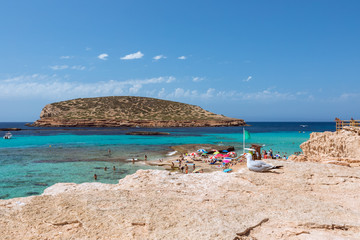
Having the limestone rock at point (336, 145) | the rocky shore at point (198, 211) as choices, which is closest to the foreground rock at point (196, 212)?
the rocky shore at point (198, 211)

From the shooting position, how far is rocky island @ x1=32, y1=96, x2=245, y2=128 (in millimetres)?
120688

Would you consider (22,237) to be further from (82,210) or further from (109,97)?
(109,97)

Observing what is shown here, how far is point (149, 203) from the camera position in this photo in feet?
18.2

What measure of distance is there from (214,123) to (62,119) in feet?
272

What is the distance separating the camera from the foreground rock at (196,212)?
14.0 feet

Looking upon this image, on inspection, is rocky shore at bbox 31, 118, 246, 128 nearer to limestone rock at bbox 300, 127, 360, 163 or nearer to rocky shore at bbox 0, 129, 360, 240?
limestone rock at bbox 300, 127, 360, 163

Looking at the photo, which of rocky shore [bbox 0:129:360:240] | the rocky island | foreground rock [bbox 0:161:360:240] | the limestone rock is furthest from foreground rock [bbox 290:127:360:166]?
the rocky island

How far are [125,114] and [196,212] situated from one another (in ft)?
431

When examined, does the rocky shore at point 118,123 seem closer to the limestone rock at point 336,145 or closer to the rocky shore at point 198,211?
the limestone rock at point 336,145

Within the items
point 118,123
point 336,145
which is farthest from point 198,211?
point 118,123

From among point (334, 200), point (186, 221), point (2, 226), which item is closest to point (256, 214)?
point (186, 221)

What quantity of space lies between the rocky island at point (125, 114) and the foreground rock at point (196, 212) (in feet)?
382

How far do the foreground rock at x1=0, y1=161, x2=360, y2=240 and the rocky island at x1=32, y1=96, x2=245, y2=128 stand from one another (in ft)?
382

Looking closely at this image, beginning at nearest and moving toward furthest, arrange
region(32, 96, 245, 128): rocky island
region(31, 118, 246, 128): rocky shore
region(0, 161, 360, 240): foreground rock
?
1. region(0, 161, 360, 240): foreground rock
2. region(31, 118, 246, 128): rocky shore
3. region(32, 96, 245, 128): rocky island
